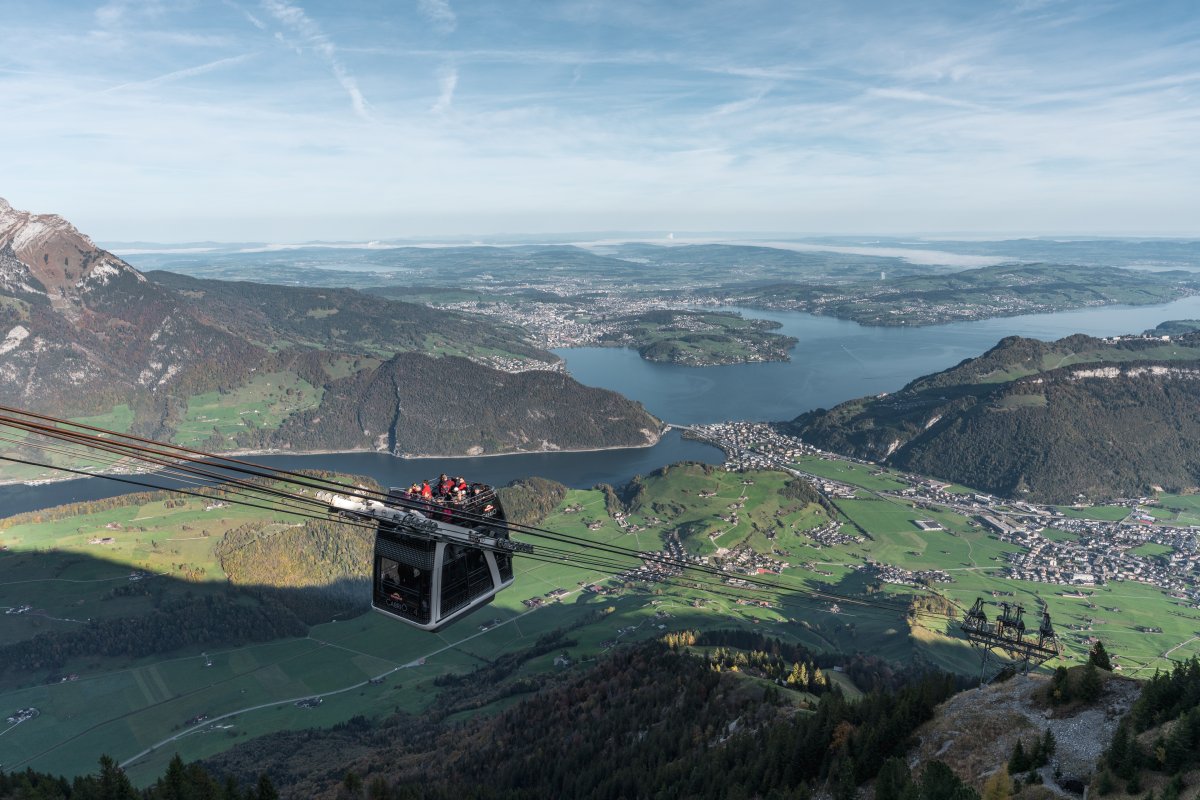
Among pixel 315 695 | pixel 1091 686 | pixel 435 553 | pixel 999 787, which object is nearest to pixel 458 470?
pixel 315 695

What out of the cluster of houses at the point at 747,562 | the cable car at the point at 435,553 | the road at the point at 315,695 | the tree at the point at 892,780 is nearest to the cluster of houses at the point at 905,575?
the cluster of houses at the point at 747,562

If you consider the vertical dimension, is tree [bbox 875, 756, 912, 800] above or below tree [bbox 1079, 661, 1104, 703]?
below

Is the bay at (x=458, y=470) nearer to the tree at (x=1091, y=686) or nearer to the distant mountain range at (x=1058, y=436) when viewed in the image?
the distant mountain range at (x=1058, y=436)

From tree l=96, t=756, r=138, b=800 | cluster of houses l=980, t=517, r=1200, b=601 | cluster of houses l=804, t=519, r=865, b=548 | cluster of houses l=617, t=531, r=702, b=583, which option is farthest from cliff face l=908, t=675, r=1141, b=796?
cluster of houses l=804, t=519, r=865, b=548

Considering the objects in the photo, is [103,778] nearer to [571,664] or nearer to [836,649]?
[571,664]

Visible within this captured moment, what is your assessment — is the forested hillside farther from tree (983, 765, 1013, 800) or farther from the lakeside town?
the lakeside town

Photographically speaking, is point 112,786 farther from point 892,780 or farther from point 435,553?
point 892,780

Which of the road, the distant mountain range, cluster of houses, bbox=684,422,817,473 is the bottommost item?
the road
